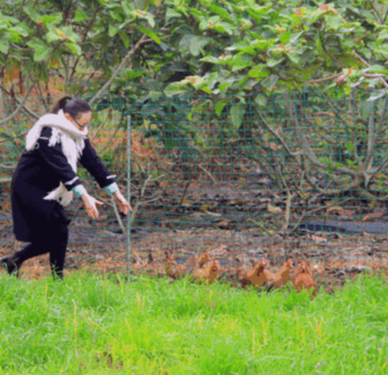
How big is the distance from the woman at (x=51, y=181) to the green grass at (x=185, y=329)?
Result: 1.04ft

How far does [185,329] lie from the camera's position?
3.08 m

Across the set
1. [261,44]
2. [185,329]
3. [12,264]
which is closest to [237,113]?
[261,44]

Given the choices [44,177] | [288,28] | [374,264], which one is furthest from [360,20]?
[44,177]

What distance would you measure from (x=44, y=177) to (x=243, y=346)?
1972 mm

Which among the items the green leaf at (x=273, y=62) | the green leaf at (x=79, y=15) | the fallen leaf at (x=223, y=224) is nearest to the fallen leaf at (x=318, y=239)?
the fallen leaf at (x=223, y=224)

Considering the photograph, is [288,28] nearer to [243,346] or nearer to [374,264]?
[374,264]

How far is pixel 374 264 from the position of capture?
14.3ft

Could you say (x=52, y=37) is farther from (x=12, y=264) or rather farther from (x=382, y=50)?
(x=382, y=50)

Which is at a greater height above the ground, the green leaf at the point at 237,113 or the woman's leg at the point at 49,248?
the green leaf at the point at 237,113

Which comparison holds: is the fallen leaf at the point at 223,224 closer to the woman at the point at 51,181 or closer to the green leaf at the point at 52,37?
the woman at the point at 51,181

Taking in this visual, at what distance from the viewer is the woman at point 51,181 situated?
374 cm

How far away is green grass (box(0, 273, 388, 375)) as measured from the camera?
2660 mm

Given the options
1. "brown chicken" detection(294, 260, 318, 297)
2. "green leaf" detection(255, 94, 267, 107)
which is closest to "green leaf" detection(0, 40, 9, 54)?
"green leaf" detection(255, 94, 267, 107)

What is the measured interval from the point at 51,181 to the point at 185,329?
5.13 feet
